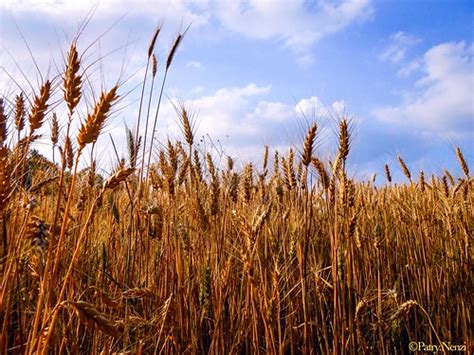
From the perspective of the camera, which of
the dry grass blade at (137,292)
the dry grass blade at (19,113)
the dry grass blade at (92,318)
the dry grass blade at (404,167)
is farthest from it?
the dry grass blade at (404,167)

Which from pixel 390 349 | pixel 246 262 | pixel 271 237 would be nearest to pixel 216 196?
pixel 271 237

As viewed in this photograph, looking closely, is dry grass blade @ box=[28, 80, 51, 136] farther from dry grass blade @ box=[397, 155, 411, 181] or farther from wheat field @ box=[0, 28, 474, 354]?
dry grass blade @ box=[397, 155, 411, 181]

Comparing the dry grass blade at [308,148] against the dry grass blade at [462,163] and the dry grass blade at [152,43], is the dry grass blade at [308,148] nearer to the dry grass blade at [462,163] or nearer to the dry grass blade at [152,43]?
the dry grass blade at [152,43]

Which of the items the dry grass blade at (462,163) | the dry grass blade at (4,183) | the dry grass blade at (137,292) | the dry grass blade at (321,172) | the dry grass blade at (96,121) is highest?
the dry grass blade at (462,163)

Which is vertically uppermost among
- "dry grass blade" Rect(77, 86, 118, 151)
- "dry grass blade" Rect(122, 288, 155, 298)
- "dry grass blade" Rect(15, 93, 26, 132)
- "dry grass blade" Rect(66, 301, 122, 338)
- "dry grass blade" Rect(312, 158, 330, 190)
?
"dry grass blade" Rect(15, 93, 26, 132)

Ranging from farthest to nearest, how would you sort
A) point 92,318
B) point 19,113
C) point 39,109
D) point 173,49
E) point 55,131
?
point 55,131 → point 173,49 → point 19,113 → point 39,109 → point 92,318

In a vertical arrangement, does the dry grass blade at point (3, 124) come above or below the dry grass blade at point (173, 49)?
below

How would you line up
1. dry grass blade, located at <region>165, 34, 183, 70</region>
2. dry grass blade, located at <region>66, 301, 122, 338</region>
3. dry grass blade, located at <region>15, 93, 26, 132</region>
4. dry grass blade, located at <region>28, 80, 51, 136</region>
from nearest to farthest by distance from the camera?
1. dry grass blade, located at <region>66, 301, 122, 338</region>
2. dry grass blade, located at <region>28, 80, 51, 136</region>
3. dry grass blade, located at <region>15, 93, 26, 132</region>
4. dry grass blade, located at <region>165, 34, 183, 70</region>

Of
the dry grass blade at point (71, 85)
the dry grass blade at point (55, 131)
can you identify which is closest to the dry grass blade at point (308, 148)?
the dry grass blade at point (71, 85)

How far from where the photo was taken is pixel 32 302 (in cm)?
240

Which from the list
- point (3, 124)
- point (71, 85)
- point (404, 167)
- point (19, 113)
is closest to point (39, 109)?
A: point (71, 85)

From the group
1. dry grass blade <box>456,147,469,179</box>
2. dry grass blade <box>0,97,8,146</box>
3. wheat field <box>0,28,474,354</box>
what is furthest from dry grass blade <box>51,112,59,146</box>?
dry grass blade <box>456,147,469,179</box>

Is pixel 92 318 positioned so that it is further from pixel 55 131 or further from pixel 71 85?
pixel 55 131

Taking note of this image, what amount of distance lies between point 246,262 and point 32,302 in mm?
1368
